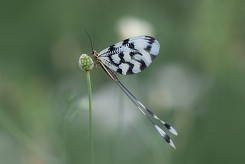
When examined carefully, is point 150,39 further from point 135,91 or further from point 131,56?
point 135,91

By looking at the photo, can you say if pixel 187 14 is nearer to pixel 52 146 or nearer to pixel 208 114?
pixel 208 114

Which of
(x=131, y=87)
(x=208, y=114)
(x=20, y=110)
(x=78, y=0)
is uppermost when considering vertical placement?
(x=78, y=0)

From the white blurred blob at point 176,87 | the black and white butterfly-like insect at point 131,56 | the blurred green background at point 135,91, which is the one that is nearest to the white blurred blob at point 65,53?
the blurred green background at point 135,91

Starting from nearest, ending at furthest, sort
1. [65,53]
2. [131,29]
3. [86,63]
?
[86,63], [131,29], [65,53]

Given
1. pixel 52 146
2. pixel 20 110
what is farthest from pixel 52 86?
pixel 52 146

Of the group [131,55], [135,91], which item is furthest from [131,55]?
[135,91]

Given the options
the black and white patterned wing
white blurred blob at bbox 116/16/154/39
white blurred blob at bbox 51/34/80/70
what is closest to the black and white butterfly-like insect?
the black and white patterned wing

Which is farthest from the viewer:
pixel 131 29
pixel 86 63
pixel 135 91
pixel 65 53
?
pixel 65 53
